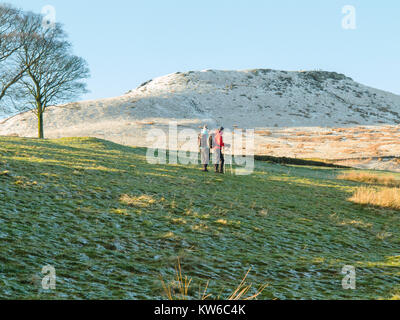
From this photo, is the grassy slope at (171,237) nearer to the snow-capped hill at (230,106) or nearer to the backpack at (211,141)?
the backpack at (211,141)

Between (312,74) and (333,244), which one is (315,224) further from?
(312,74)

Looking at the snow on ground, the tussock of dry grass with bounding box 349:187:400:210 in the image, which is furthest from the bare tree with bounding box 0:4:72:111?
the tussock of dry grass with bounding box 349:187:400:210

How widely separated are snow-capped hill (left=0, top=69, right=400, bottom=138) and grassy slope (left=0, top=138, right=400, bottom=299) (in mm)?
48508

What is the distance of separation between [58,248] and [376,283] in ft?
21.0

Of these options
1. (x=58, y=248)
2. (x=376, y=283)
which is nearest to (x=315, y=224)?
(x=376, y=283)

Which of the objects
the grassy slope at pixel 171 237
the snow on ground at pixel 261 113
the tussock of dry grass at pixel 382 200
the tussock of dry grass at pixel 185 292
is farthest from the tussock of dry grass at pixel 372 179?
the tussock of dry grass at pixel 185 292

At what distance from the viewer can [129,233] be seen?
8.93 meters

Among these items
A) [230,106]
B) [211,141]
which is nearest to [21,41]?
[211,141]

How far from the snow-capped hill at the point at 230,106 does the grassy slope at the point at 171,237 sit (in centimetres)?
4851

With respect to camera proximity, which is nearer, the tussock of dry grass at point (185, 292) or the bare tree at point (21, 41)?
the tussock of dry grass at point (185, 292)

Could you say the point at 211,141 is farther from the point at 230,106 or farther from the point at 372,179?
the point at 230,106

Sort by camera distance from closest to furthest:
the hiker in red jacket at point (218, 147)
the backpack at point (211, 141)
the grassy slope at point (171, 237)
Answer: the grassy slope at point (171, 237)
the hiker in red jacket at point (218, 147)
the backpack at point (211, 141)

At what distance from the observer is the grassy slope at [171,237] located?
20.4 ft

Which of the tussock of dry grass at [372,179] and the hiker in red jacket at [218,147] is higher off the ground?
the hiker in red jacket at [218,147]
